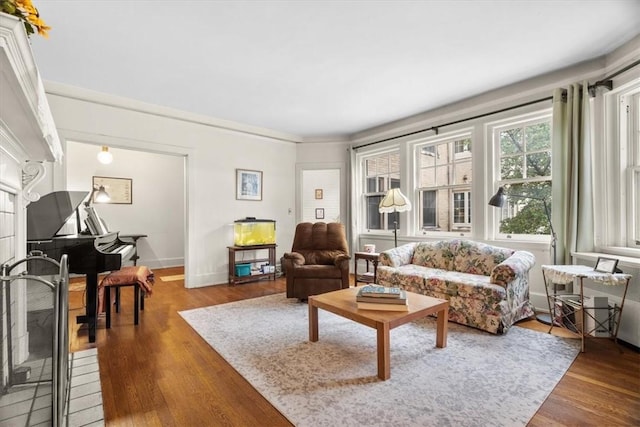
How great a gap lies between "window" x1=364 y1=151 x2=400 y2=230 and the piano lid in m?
4.11

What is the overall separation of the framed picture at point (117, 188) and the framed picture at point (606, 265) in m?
7.00

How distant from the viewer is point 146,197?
247 inches

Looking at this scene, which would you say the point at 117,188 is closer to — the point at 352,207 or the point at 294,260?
the point at 294,260

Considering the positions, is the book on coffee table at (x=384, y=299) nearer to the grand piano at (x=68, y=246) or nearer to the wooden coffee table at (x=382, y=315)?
the wooden coffee table at (x=382, y=315)

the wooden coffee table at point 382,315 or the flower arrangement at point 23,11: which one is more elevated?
the flower arrangement at point 23,11

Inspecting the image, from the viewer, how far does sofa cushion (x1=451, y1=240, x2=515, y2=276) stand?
10.9 ft

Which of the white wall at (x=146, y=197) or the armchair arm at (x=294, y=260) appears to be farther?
the white wall at (x=146, y=197)

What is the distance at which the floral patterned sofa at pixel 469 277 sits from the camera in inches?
108

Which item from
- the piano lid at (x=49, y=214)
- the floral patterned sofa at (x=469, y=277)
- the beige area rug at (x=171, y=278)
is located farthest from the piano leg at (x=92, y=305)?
the floral patterned sofa at (x=469, y=277)

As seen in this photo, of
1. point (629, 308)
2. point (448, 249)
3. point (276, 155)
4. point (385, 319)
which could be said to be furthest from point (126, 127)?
point (629, 308)

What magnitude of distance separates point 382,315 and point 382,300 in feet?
0.52

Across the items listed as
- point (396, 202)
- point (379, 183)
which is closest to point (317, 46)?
point (396, 202)

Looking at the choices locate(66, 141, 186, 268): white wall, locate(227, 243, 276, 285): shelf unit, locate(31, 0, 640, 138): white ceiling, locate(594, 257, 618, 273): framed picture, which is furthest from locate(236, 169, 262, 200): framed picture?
locate(594, 257, 618, 273): framed picture

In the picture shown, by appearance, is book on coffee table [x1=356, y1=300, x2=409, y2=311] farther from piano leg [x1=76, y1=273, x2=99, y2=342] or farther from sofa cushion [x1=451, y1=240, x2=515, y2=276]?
piano leg [x1=76, y1=273, x2=99, y2=342]
